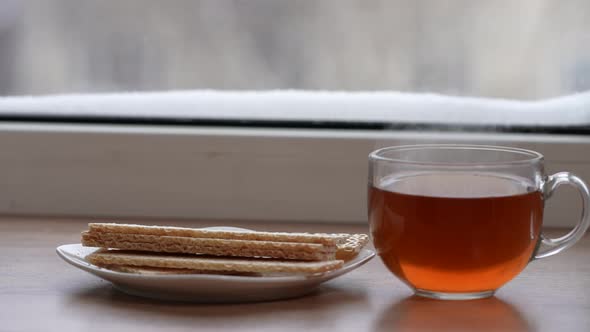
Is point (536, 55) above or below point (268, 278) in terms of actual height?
above

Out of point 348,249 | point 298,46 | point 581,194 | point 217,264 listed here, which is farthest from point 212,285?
point 298,46

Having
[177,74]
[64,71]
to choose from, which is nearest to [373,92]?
[177,74]

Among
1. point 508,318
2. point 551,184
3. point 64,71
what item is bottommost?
point 508,318

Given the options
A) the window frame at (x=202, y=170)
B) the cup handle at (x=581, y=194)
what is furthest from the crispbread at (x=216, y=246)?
the window frame at (x=202, y=170)

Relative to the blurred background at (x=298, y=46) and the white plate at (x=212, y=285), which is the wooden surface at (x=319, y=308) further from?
the blurred background at (x=298, y=46)

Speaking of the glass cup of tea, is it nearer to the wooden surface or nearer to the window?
the wooden surface

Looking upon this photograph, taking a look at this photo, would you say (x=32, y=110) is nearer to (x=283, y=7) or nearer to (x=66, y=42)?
(x=66, y=42)

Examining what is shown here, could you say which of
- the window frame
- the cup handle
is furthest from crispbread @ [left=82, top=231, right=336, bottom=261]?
the window frame

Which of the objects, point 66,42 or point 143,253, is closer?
point 143,253
